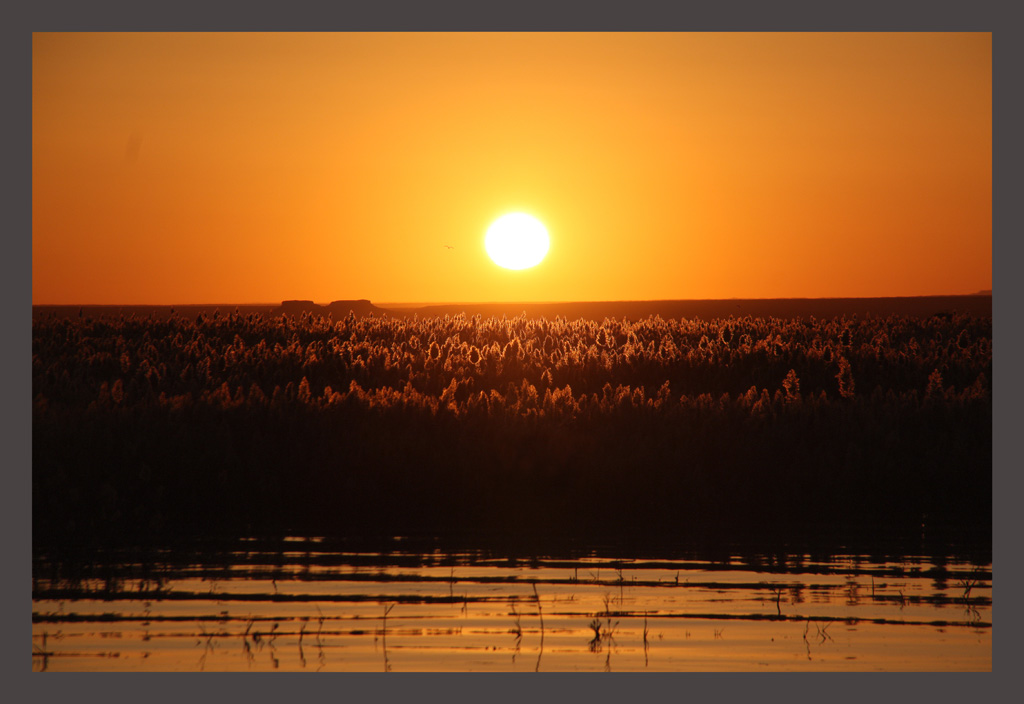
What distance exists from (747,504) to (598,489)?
1736 mm

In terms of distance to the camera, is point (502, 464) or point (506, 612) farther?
point (502, 464)

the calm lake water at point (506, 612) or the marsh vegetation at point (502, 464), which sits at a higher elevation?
the marsh vegetation at point (502, 464)

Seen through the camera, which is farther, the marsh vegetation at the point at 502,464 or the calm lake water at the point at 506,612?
the marsh vegetation at the point at 502,464

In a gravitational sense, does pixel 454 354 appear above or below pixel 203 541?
above

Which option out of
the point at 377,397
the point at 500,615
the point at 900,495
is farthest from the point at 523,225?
the point at 500,615

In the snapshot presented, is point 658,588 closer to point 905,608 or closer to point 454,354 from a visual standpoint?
point 905,608

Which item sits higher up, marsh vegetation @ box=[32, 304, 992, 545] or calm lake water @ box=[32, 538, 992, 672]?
marsh vegetation @ box=[32, 304, 992, 545]

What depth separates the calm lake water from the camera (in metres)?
8.39

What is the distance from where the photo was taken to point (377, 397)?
15.4m

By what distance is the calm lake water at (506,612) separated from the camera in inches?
330

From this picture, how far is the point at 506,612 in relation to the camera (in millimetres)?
9094

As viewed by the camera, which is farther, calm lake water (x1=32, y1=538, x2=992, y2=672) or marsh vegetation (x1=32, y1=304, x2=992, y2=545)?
marsh vegetation (x1=32, y1=304, x2=992, y2=545)

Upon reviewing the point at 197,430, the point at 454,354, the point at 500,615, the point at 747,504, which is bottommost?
the point at 500,615

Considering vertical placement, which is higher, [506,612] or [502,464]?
[502,464]
